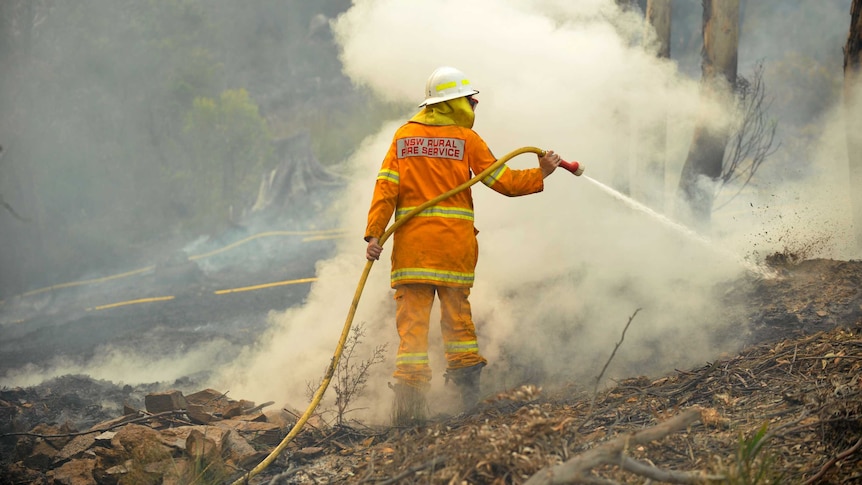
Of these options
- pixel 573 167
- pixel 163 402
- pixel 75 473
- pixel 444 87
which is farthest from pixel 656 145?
pixel 75 473

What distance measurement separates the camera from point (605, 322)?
6309 mm

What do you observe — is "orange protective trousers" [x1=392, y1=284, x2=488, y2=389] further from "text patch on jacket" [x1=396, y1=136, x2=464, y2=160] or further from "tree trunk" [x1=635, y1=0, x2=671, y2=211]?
"tree trunk" [x1=635, y1=0, x2=671, y2=211]

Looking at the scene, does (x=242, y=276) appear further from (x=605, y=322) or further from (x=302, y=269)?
(x=605, y=322)

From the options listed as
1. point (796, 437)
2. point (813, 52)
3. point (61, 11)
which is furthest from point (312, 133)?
point (796, 437)

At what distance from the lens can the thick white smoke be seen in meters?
6.12

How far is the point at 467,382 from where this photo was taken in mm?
5051

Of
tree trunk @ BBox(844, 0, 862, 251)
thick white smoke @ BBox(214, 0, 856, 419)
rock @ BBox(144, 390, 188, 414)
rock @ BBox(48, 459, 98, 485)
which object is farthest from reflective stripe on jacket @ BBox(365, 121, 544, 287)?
tree trunk @ BBox(844, 0, 862, 251)

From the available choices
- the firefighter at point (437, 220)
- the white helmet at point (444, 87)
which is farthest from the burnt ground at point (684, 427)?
the white helmet at point (444, 87)

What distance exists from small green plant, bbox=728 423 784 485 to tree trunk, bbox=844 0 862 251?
4239 millimetres

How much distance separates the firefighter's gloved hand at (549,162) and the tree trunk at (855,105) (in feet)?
10.2

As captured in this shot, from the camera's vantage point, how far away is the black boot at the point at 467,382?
16.5 feet

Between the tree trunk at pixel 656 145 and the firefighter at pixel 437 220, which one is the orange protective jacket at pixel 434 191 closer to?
the firefighter at pixel 437 220

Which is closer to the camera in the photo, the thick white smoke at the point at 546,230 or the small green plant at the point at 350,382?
the small green plant at the point at 350,382

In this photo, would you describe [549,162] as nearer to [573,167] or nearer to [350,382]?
[573,167]
